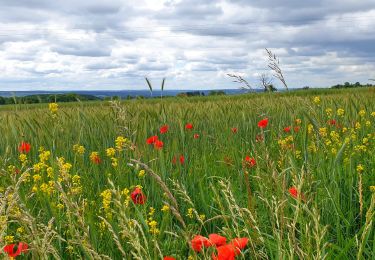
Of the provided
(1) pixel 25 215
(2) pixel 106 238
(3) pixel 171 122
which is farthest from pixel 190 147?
(1) pixel 25 215

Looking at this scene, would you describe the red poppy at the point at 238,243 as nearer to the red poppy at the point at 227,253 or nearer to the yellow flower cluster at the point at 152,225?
the red poppy at the point at 227,253

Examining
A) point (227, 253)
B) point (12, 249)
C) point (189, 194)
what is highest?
point (227, 253)

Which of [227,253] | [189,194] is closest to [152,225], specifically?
[227,253]

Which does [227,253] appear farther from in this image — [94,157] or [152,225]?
[94,157]

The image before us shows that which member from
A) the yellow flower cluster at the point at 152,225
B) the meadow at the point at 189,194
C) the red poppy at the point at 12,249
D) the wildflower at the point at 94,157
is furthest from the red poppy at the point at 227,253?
the wildflower at the point at 94,157

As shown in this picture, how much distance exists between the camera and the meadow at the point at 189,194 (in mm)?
1114

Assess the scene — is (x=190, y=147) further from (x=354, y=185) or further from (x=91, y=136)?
(x=354, y=185)

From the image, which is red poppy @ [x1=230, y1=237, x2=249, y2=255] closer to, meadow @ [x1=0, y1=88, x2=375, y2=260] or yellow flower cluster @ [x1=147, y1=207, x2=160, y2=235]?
meadow @ [x1=0, y1=88, x2=375, y2=260]

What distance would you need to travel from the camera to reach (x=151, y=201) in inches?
102

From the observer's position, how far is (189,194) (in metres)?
2.74

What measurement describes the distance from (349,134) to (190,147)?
126 centimetres

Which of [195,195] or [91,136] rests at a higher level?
[91,136]

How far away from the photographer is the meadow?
3.66ft

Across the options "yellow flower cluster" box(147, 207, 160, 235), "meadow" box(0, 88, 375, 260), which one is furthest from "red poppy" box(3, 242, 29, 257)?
"yellow flower cluster" box(147, 207, 160, 235)
